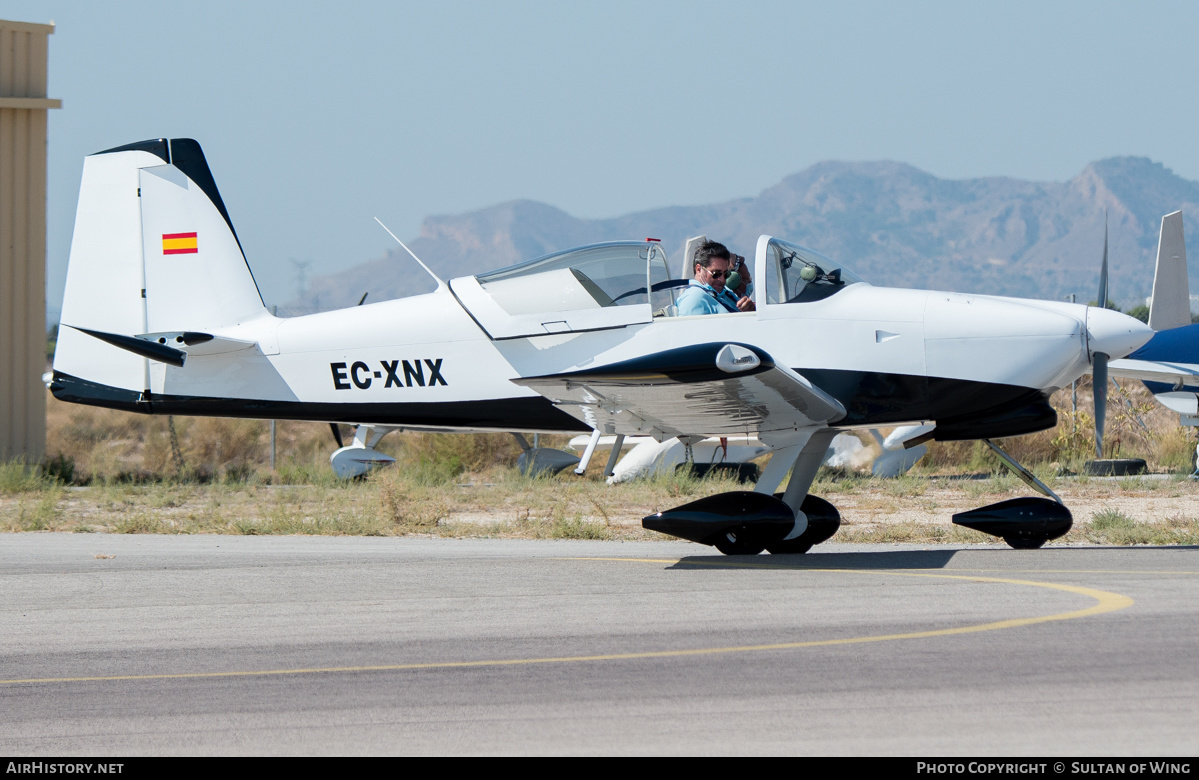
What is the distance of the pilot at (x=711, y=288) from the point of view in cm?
862

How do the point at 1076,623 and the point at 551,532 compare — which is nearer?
the point at 1076,623

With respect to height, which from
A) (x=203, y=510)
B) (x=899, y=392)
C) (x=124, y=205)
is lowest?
(x=203, y=510)

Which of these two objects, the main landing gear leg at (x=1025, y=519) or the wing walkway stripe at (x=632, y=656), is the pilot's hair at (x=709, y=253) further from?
the wing walkway stripe at (x=632, y=656)

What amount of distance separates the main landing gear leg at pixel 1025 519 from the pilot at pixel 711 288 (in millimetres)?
2159

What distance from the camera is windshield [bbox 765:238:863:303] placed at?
8.38 m

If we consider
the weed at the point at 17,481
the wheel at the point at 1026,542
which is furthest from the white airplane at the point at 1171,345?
the weed at the point at 17,481

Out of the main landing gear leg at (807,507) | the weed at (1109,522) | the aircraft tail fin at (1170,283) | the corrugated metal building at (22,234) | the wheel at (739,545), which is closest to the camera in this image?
the wheel at (739,545)

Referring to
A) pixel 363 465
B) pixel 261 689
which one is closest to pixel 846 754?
pixel 261 689

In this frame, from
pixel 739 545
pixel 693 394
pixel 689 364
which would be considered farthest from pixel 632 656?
pixel 739 545

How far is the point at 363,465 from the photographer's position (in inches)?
514

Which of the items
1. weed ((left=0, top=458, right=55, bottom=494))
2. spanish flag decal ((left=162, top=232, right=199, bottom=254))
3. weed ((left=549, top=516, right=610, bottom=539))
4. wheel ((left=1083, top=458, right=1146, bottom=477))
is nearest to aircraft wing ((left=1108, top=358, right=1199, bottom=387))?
wheel ((left=1083, top=458, right=1146, bottom=477))

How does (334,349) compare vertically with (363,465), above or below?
above

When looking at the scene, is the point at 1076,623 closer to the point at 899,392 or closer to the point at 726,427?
the point at 899,392

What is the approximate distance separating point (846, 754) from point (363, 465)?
10.2 m
